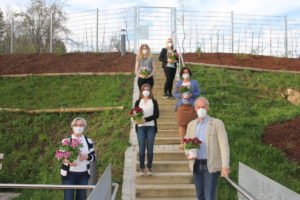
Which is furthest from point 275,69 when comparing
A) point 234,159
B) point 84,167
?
point 84,167

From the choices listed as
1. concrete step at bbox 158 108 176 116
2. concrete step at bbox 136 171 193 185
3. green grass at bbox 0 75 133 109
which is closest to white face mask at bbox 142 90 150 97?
concrete step at bbox 136 171 193 185

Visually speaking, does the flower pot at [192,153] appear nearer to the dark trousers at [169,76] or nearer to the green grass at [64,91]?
the dark trousers at [169,76]

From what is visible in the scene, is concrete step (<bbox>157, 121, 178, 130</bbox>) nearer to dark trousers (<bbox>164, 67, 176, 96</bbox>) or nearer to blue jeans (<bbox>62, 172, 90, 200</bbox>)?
dark trousers (<bbox>164, 67, 176, 96</bbox>)

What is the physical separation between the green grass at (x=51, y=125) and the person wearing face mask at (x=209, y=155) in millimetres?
2692

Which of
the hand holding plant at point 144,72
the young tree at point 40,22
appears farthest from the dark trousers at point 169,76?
the young tree at point 40,22

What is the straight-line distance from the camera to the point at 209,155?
17.4 feet

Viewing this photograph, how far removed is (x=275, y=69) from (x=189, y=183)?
10143 millimetres

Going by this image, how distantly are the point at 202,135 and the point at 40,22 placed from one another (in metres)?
28.9

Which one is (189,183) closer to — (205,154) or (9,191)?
(205,154)

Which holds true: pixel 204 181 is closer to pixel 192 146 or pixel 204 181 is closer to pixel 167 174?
pixel 192 146

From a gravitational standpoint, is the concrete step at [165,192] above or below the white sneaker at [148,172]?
below

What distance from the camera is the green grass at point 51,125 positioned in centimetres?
909

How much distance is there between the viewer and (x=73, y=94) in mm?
13500

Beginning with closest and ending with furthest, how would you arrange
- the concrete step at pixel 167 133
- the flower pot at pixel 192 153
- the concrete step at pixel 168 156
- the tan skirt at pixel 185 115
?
the flower pot at pixel 192 153 < the tan skirt at pixel 185 115 < the concrete step at pixel 168 156 < the concrete step at pixel 167 133
